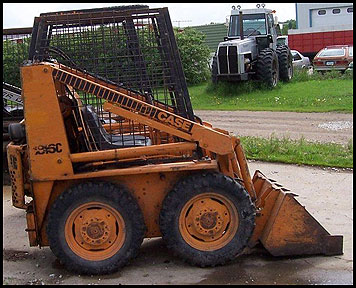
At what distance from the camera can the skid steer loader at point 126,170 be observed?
Result: 599 cm

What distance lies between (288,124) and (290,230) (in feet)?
30.0

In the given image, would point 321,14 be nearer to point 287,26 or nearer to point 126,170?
point 287,26

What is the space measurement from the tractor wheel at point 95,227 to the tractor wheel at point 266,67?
15.1 m

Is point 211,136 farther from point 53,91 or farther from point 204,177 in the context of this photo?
point 53,91

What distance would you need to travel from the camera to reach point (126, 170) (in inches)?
236

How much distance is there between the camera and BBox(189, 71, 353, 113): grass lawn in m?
17.7

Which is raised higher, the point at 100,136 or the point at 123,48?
the point at 123,48

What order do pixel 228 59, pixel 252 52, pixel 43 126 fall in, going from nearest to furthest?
1. pixel 43 126
2. pixel 228 59
3. pixel 252 52

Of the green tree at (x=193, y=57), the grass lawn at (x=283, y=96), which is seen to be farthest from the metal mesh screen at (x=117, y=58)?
the green tree at (x=193, y=57)

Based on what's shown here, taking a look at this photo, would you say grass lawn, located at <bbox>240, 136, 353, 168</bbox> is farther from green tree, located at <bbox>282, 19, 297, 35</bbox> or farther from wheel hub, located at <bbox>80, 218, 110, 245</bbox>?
green tree, located at <bbox>282, 19, 297, 35</bbox>

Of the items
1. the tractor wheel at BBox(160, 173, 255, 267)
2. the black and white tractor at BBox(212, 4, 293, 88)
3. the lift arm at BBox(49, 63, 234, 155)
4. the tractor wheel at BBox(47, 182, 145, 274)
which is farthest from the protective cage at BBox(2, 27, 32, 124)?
the black and white tractor at BBox(212, 4, 293, 88)

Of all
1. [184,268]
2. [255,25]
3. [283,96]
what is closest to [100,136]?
[184,268]

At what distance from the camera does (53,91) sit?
5.92 metres

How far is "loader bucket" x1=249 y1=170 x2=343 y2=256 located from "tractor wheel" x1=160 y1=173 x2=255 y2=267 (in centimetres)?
28
